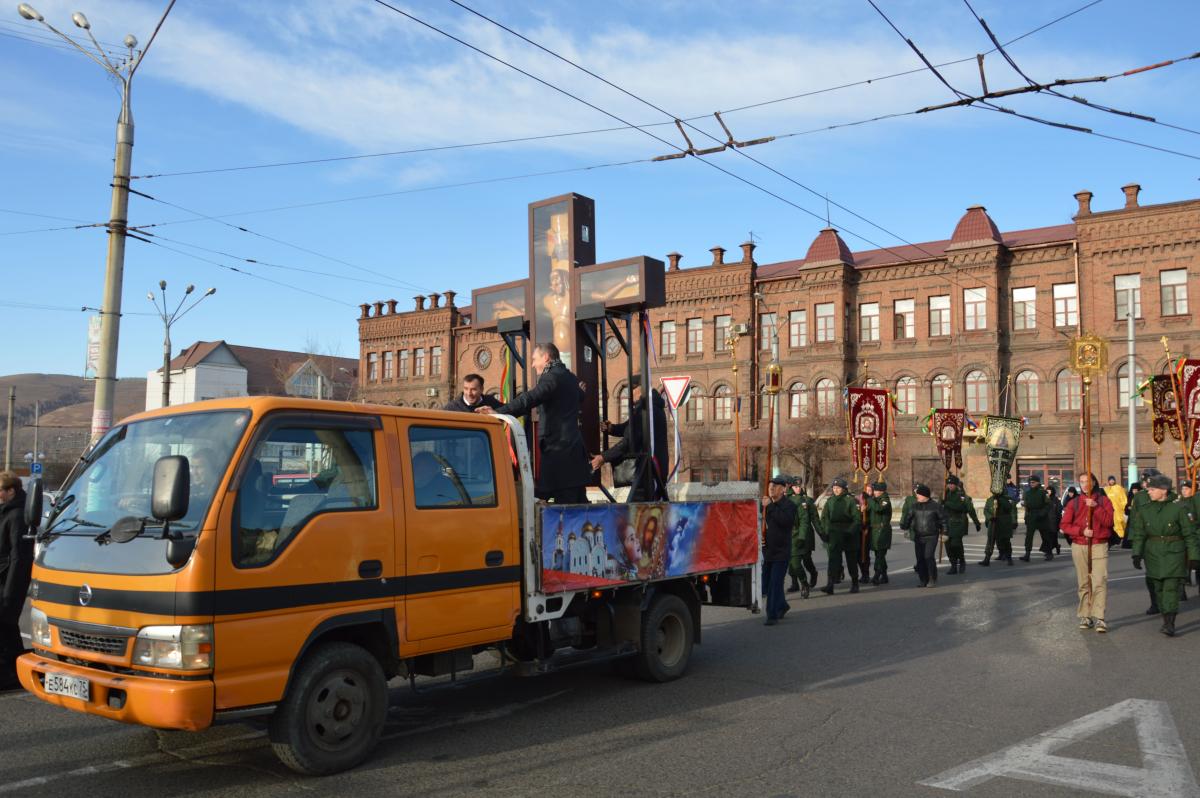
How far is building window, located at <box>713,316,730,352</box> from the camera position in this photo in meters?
50.9

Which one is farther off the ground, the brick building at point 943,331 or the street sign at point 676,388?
the brick building at point 943,331

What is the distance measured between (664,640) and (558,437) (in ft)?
7.15

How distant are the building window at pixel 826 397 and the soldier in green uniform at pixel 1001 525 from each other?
1025 inches

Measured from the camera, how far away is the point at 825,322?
48.0 meters

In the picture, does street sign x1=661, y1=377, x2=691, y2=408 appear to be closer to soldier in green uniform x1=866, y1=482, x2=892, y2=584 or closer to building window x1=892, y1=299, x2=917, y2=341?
soldier in green uniform x1=866, y1=482, x2=892, y2=584

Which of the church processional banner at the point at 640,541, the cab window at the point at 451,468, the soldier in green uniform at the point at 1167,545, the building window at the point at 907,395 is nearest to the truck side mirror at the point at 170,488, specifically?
the cab window at the point at 451,468

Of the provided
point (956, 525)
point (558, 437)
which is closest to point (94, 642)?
point (558, 437)

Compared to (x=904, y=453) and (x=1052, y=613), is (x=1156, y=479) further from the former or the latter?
(x=904, y=453)

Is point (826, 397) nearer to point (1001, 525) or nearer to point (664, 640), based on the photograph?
point (1001, 525)

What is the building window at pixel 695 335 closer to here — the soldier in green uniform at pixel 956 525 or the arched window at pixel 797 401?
the arched window at pixel 797 401

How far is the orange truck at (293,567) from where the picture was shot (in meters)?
4.98

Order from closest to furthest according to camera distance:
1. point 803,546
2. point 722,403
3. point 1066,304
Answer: point 803,546
point 1066,304
point 722,403

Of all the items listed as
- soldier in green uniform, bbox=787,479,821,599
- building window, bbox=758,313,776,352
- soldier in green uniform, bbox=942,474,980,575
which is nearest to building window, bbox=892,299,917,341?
building window, bbox=758,313,776,352

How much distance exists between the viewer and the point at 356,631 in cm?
583
